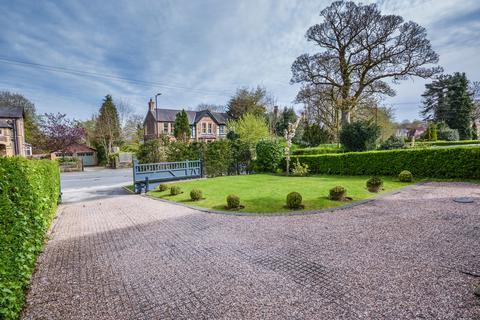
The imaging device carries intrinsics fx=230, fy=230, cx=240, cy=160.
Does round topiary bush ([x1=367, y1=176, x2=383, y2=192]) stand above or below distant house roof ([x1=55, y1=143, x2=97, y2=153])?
below

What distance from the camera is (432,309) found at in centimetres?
248

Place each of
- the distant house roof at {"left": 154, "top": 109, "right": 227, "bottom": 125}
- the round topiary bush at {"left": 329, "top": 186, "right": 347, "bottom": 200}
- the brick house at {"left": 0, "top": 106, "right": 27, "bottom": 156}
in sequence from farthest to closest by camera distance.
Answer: the distant house roof at {"left": 154, "top": 109, "right": 227, "bottom": 125} → the brick house at {"left": 0, "top": 106, "right": 27, "bottom": 156} → the round topiary bush at {"left": 329, "top": 186, "right": 347, "bottom": 200}

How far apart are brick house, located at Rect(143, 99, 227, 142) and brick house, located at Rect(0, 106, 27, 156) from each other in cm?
1369

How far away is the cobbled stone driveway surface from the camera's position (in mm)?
2660

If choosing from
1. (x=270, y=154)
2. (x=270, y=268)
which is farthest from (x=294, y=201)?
(x=270, y=154)

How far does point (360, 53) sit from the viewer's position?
2162cm

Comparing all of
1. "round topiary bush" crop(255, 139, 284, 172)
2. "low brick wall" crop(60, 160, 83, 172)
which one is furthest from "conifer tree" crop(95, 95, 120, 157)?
"round topiary bush" crop(255, 139, 284, 172)

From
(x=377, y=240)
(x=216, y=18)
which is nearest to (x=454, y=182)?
(x=377, y=240)

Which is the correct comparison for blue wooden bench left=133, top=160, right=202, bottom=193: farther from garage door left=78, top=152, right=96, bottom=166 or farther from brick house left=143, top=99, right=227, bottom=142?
garage door left=78, top=152, right=96, bottom=166

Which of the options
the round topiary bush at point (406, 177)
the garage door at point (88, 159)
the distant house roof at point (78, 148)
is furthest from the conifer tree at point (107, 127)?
the round topiary bush at point (406, 177)

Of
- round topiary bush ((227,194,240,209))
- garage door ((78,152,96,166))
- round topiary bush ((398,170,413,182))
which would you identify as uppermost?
garage door ((78,152,96,166))

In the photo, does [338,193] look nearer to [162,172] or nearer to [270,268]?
[270,268]

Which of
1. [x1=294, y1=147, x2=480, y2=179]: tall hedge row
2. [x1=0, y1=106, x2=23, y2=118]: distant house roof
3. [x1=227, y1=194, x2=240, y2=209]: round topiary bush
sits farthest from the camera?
[x1=0, y1=106, x2=23, y2=118]: distant house roof

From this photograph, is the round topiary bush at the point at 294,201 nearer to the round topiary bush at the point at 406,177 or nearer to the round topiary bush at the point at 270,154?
the round topiary bush at the point at 406,177
